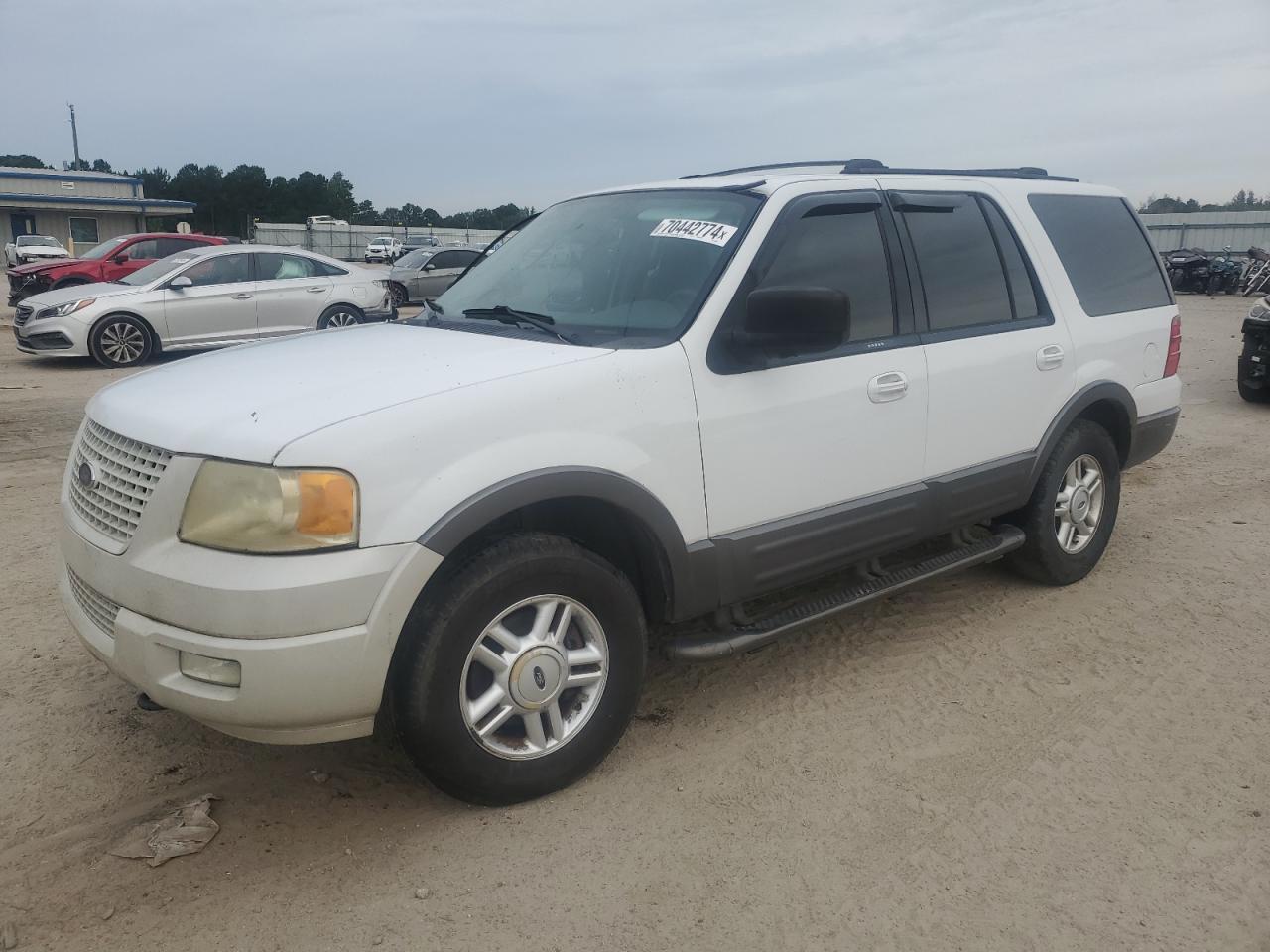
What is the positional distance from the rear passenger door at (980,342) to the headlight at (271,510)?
2396 mm

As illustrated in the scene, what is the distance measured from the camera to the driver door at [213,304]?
12.3m

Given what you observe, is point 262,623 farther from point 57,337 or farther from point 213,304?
point 57,337

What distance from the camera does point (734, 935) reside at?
2.52m

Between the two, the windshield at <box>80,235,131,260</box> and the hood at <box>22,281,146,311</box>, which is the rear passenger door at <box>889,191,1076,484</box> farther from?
the windshield at <box>80,235,131,260</box>

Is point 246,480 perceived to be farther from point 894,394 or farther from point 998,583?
point 998,583

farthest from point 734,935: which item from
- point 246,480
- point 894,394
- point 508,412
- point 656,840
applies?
point 894,394

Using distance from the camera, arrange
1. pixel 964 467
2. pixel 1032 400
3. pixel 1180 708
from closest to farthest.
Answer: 1. pixel 1180 708
2. pixel 964 467
3. pixel 1032 400

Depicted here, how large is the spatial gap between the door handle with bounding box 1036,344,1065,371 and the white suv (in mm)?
19

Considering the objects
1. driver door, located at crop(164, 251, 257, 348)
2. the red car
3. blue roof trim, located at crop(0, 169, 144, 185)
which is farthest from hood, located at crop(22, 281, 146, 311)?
blue roof trim, located at crop(0, 169, 144, 185)

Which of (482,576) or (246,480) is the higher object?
(246,480)

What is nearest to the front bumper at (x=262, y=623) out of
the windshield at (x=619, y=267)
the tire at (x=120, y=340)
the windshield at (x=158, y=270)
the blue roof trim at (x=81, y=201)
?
the windshield at (x=619, y=267)

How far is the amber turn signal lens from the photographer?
251 cm

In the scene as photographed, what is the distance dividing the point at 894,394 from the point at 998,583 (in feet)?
5.75

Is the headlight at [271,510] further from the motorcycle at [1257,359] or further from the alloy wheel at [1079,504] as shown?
the motorcycle at [1257,359]
